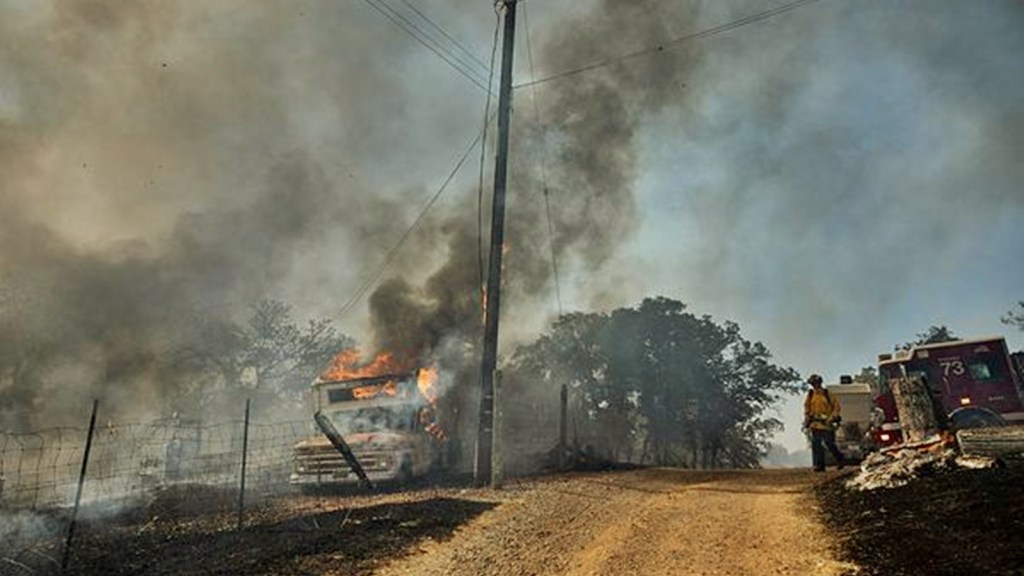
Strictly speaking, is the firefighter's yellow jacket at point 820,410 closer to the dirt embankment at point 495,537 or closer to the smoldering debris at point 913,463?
the dirt embankment at point 495,537

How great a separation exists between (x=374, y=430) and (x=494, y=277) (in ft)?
17.5

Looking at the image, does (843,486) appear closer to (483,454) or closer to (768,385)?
(483,454)

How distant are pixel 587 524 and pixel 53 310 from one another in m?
31.1

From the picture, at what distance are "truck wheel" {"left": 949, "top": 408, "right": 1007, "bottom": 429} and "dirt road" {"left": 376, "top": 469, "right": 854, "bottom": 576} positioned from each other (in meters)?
9.17

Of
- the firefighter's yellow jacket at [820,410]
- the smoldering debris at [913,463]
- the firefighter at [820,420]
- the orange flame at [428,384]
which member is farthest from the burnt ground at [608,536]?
the orange flame at [428,384]

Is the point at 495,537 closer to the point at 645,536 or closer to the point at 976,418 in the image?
the point at 645,536

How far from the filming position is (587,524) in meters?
8.60

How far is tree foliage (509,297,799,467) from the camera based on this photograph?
3797 centimetres

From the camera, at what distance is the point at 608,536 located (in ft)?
24.9

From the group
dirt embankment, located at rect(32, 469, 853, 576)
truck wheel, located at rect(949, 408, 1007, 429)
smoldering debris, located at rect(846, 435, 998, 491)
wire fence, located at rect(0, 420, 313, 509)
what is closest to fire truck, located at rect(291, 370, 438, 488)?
wire fence, located at rect(0, 420, 313, 509)

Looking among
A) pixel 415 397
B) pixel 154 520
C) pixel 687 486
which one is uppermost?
pixel 415 397

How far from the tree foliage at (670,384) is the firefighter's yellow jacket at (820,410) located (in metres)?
24.2

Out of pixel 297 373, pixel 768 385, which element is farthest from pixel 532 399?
pixel 297 373

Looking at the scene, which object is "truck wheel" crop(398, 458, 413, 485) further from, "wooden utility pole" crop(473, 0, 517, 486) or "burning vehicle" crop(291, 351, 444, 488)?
"wooden utility pole" crop(473, 0, 517, 486)
